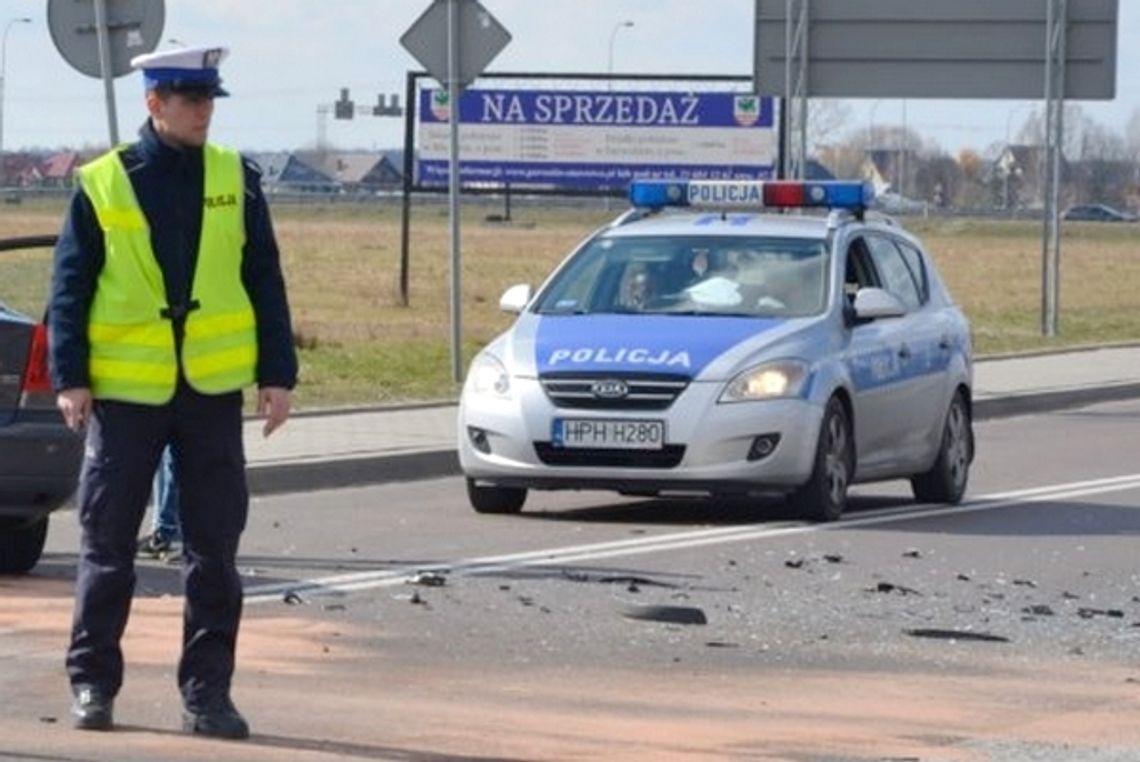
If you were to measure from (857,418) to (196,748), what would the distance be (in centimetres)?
849

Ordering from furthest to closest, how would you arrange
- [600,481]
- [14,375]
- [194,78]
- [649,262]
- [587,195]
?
1. [587,195]
2. [649,262]
3. [600,481]
4. [14,375]
5. [194,78]

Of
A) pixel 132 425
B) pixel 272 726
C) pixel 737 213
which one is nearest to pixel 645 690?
pixel 272 726

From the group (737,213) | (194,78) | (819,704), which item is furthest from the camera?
(737,213)

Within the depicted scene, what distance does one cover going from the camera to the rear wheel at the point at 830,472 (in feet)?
52.9

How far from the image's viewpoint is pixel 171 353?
8664 millimetres

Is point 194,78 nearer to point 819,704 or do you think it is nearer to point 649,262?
point 819,704

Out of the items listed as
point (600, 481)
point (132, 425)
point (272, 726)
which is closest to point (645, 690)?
point (272, 726)

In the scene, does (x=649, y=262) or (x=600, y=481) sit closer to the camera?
(x=600, y=481)

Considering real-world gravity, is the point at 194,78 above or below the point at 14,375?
above

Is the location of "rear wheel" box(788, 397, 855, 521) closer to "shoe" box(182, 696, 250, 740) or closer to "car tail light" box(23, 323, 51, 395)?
"car tail light" box(23, 323, 51, 395)

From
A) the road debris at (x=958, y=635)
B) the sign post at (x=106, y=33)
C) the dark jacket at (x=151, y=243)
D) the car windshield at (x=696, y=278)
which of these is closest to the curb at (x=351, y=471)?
the car windshield at (x=696, y=278)

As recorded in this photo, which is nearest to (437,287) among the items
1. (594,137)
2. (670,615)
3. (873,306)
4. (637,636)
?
(594,137)

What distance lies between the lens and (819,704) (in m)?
9.97

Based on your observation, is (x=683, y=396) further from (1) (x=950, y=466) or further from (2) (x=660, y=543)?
(1) (x=950, y=466)
